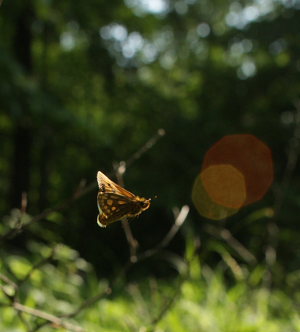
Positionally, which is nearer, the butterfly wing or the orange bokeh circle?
the butterfly wing

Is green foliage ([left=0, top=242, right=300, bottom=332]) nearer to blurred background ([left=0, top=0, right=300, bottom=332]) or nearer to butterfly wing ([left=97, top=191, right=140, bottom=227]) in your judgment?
butterfly wing ([left=97, top=191, right=140, bottom=227])

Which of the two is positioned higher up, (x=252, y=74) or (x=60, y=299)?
(x=60, y=299)

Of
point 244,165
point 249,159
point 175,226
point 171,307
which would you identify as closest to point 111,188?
point 175,226

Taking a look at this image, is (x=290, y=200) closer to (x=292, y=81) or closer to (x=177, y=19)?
(x=292, y=81)

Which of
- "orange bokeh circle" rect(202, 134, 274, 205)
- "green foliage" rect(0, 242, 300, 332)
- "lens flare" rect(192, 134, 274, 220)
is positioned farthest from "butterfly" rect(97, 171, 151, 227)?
"orange bokeh circle" rect(202, 134, 274, 205)

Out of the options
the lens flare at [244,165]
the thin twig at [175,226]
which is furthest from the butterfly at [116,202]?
the lens flare at [244,165]

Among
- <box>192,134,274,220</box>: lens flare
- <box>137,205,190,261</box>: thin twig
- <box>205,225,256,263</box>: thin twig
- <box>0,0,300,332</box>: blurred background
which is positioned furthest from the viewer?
<box>192,134,274,220</box>: lens flare

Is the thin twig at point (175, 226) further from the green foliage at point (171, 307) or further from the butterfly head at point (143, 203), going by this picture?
the green foliage at point (171, 307)

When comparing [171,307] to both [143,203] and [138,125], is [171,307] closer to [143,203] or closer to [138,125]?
[143,203]

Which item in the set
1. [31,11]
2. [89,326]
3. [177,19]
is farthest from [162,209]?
[177,19]
